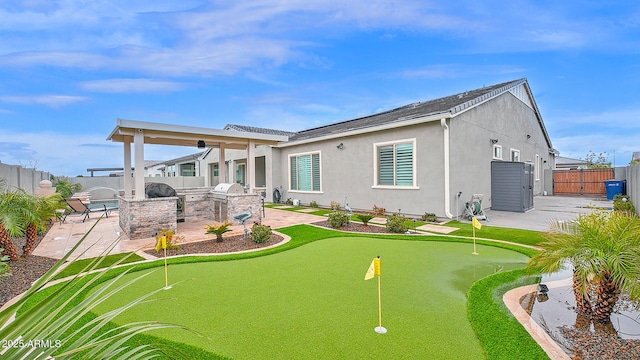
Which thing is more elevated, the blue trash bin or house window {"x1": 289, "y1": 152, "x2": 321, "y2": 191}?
house window {"x1": 289, "y1": 152, "x2": 321, "y2": 191}

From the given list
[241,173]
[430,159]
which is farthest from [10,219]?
[241,173]

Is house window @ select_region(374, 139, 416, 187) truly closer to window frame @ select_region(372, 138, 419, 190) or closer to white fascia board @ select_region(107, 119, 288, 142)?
window frame @ select_region(372, 138, 419, 190)

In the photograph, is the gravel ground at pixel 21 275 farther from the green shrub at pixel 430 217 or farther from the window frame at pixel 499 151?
the window frame at pixel 499 151

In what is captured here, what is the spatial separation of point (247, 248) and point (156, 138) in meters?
5.89

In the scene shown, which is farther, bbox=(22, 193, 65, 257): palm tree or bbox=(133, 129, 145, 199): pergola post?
bbox=(133, 129, 145, 199): pergola post

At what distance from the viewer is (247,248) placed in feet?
23.6

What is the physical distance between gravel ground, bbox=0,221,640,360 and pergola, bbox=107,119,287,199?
2874mm

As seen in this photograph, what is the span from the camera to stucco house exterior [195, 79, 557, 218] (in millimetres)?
10648

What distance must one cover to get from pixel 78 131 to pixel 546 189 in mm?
29503

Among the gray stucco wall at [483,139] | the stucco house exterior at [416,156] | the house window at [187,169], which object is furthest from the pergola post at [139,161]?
the house window at [187,169]

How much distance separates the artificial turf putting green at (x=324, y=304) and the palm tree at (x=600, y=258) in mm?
1296

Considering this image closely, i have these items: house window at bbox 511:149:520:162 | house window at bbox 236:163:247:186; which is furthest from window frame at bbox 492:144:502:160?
house window at bbox 236:163:247:186

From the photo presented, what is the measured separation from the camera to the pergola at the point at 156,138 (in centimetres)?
850

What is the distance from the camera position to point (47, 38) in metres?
8.88
